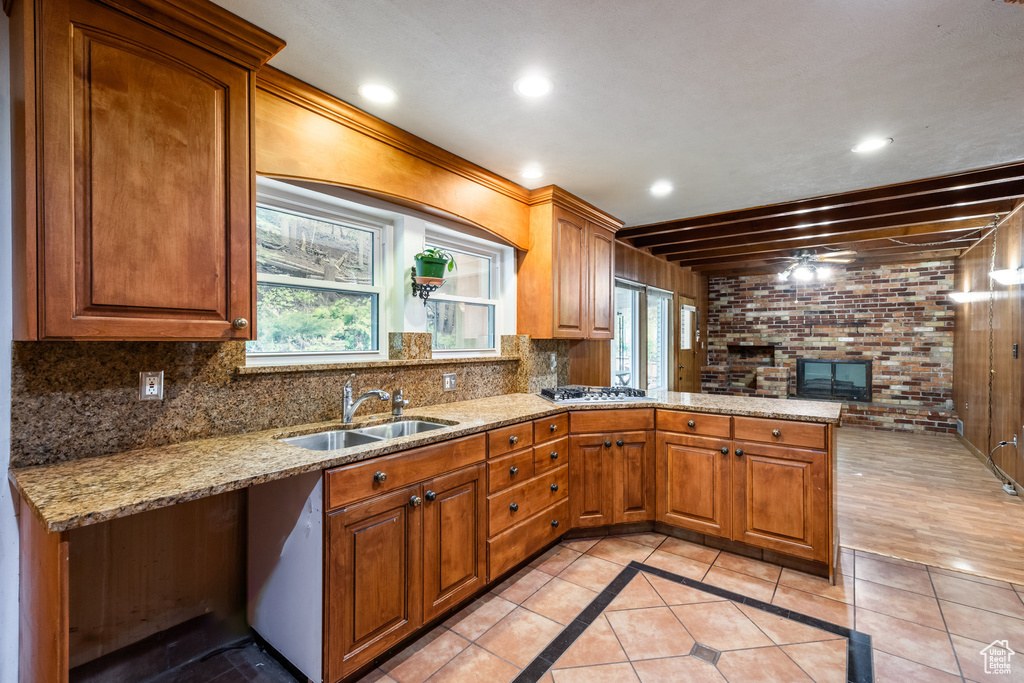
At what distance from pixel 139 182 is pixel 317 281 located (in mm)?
920

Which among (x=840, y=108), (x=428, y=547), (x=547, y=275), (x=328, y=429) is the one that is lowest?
(x=428, y=547)

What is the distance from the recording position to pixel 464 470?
209cm

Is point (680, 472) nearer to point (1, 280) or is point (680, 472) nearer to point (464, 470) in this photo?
point (464, 470)

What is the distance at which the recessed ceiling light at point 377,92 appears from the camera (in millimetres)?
2008

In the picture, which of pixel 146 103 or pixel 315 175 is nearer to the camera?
pixel 146 103

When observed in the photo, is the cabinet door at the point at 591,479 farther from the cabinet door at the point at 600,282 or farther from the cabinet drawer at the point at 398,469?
the cabinet door at the point at 600,282

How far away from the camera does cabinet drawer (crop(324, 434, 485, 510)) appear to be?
5.25 ft

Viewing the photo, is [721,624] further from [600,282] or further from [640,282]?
[640,282]

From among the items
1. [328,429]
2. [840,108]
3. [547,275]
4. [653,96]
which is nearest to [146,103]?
[328,429]

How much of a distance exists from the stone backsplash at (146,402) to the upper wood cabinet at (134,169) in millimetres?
213

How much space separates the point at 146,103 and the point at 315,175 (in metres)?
0.70

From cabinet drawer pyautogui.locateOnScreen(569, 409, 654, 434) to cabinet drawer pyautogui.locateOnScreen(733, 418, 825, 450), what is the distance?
52 cm

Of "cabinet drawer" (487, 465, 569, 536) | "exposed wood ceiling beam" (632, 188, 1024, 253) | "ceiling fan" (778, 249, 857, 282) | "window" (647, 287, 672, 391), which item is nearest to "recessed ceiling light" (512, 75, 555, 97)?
"cabinet drawer" (487, 465, 569, 536)

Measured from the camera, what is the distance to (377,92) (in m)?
2.05
